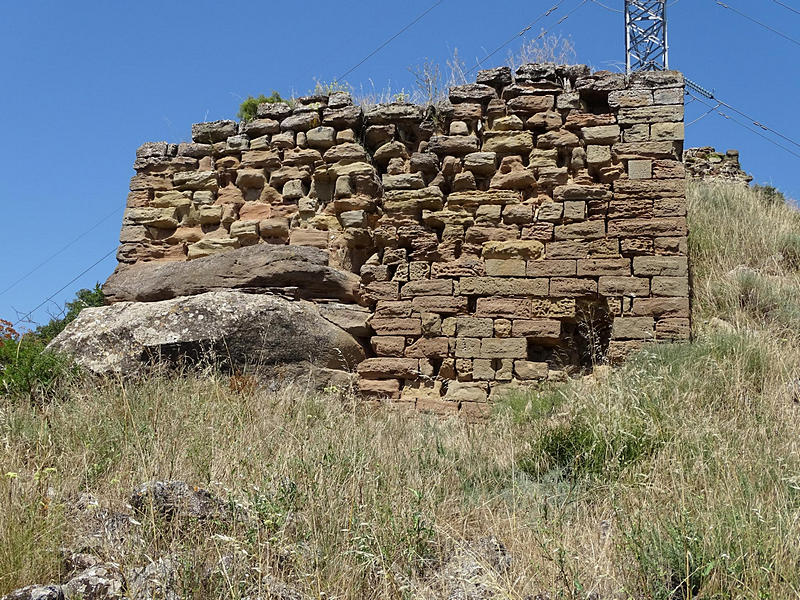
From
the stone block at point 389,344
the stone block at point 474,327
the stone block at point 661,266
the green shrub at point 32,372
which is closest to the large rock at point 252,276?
the stone block at point 389,344

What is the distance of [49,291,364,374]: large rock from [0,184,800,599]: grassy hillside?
0.41 meters

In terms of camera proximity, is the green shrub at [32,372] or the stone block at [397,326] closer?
the green shrub at [32,372]

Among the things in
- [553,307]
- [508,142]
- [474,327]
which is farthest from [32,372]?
[508,142]

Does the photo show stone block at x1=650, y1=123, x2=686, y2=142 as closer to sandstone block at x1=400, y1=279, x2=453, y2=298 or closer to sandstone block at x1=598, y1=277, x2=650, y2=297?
sandstone block at x1=598, y1=277, x2=650, y2=297

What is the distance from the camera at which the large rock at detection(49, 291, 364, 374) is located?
22.0 feet

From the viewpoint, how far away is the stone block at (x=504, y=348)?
668 cm

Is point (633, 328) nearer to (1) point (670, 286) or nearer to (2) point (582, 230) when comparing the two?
(1) point (670, 286)

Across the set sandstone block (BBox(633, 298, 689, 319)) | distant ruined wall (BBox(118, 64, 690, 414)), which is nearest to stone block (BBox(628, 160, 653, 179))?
distant ruined wall (BBox(118, 64, 690, 414))

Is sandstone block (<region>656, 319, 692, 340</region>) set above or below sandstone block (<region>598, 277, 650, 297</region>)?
below

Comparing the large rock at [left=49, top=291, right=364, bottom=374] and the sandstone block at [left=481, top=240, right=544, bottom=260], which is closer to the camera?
the large rock at [left=49, top=291, right=364, bottom=374]

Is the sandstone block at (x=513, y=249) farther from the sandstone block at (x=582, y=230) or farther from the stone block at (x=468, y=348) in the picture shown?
the stone block at (x=468, y=348)

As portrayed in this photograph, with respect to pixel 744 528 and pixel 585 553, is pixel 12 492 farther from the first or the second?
pixel 744 528

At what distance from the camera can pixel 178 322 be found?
6.84m

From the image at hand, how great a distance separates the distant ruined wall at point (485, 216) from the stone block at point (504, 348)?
0.04ft
